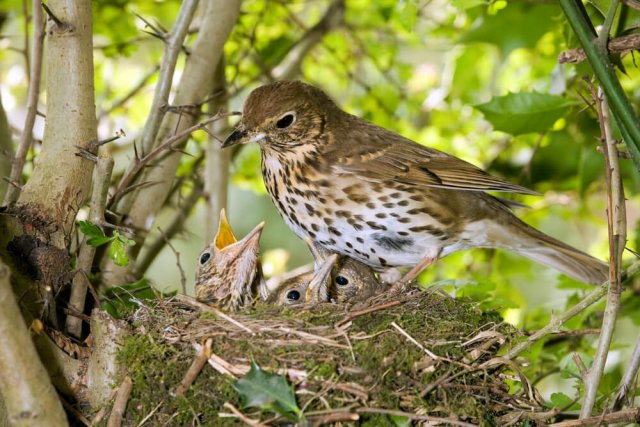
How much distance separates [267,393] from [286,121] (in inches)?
59.2

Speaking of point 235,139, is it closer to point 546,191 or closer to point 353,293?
point 353,293

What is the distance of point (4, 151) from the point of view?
294 centimetres

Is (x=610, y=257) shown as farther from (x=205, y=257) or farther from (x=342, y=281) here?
(x=205, y=257)

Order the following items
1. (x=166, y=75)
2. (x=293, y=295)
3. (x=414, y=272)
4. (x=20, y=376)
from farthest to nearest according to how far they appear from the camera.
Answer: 1. (x=414, y=272)
2. (x=293, y=295)
3. (x=166, y=75)
4. (x=20, y=376)

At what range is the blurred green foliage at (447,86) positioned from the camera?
395 cm

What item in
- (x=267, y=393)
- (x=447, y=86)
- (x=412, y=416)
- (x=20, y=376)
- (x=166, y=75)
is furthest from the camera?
(x=447, y=86)

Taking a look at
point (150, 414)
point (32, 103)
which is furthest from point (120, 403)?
point (32, 103)

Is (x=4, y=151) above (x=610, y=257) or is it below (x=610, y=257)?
above

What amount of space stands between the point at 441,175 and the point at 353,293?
2.10 feet

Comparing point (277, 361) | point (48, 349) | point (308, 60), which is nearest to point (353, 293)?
point (277, 361)

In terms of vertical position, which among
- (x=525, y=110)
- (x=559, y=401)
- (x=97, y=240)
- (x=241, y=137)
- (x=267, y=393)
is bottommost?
(x=559, y=401)

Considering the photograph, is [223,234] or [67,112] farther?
[223,234]

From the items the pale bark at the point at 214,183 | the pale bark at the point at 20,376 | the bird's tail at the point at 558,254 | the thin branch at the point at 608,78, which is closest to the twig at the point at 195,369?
the pale bark at the point at 20,376

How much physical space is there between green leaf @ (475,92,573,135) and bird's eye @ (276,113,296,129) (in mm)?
777
